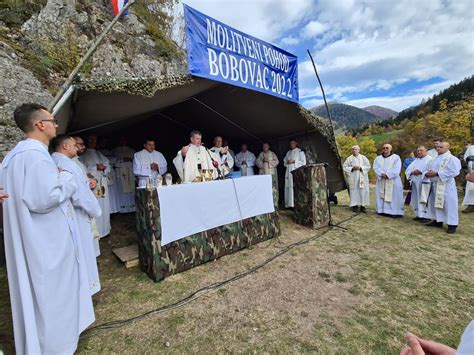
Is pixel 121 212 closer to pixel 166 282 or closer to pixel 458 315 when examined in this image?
pixel 166 282

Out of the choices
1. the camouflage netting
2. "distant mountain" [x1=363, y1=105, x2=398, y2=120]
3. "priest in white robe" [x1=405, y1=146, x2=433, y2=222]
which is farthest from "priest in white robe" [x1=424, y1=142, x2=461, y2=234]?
"distant mountain" [x1=363, y1=105, x2=398, y2=120]

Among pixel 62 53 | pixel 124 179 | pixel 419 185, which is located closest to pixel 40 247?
pixel 124 179

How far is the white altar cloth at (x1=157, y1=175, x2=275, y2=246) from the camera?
3279 millimetres

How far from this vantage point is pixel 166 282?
3266 millimetres

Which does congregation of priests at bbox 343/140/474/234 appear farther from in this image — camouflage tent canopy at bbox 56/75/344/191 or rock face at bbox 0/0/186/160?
rock face at bbox 0/0/186/160

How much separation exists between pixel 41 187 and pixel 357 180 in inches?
283

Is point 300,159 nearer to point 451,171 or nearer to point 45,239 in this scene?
point 451,171

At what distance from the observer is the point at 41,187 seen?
5.98ft

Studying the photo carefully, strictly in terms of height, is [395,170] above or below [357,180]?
above

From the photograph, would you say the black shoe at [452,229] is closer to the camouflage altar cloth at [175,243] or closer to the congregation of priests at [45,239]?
the camouflage altar cloth at [175,243]

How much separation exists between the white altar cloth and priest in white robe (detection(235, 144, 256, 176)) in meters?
3.32

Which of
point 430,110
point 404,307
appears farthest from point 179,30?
point 430,110

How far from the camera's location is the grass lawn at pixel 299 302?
2230 millimetres

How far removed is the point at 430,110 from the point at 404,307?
113 ft
